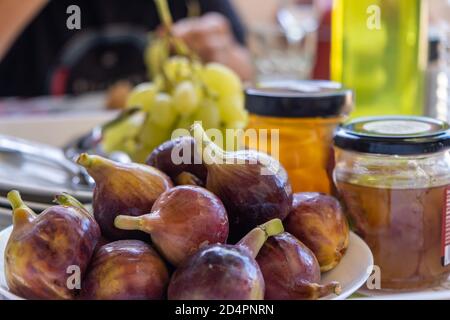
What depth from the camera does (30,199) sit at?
0.42m

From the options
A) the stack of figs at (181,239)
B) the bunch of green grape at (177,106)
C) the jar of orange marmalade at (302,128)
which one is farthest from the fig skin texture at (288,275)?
the bunch of green grape at (177,106)

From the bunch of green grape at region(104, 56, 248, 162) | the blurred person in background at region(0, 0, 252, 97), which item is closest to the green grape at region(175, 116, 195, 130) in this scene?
the bunch of green grape at region(104, 56, 248, 162)

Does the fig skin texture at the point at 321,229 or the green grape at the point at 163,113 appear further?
the green grape at the point at 163,113

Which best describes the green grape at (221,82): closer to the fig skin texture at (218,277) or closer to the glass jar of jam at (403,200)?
the glass jar of jam at (403,200)

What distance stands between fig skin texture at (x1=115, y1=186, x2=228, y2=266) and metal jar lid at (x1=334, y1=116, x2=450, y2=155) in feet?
0.35

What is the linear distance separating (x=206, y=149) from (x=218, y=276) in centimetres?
8

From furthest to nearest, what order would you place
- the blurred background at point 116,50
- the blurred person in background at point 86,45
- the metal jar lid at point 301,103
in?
the blurred person in background at point 86,45 < the blurred background at point 116,50 < the metal jar lid at point 301,103

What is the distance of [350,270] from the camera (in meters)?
0.34

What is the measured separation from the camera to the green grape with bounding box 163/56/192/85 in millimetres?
629

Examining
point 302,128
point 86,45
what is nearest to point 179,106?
point 302,128

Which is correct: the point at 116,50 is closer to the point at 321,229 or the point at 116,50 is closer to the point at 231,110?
the point at 231,110

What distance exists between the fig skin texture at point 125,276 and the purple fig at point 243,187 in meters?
0.05

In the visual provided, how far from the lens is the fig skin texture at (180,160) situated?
1.19 feet

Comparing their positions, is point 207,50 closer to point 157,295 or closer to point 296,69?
point 296,69
